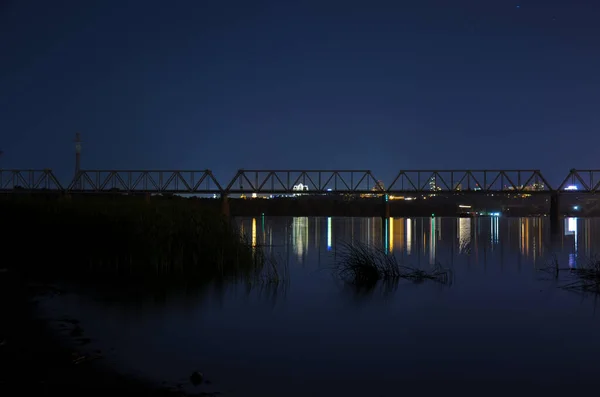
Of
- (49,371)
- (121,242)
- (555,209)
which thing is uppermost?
(555,209)

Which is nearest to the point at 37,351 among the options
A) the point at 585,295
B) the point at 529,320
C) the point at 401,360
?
the point at 401,360

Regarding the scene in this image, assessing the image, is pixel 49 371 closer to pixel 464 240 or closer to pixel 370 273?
pixel 370 273

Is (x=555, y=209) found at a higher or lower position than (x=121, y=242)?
higher

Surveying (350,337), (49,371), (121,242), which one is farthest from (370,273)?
(49,371)

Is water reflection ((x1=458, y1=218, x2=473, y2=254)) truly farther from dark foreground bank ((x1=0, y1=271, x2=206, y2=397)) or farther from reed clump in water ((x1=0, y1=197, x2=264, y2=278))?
dark foreground bank ((x1=0, y1=271, x2=206, y2=397))

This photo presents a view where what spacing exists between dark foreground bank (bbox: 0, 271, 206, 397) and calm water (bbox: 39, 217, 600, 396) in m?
0.57

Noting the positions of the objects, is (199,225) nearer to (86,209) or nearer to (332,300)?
(86,209)

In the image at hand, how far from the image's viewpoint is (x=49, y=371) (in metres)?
7.43

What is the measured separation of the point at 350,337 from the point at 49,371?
5687 mm

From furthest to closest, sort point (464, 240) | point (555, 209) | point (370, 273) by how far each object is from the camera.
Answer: point (555, 209), point (464, 240), point (370, 273)

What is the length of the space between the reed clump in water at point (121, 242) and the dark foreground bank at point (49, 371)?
8525 millimetres

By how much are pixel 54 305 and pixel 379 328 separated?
7366 millimetres

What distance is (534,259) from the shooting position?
2859 cm

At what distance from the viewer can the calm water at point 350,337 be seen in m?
8.48
